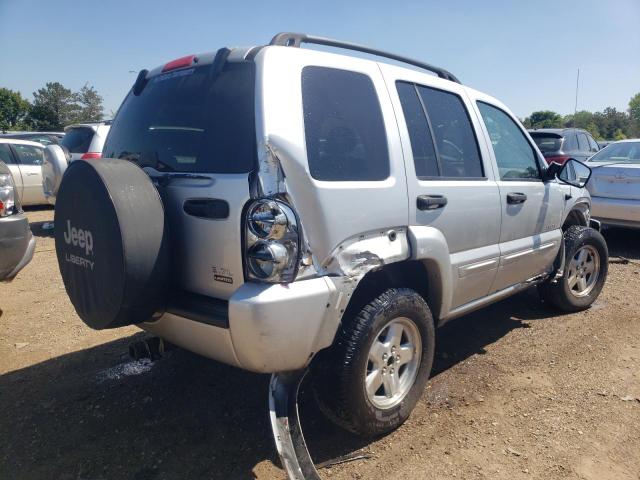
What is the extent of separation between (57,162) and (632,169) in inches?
320

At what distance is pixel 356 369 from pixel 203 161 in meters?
1.24

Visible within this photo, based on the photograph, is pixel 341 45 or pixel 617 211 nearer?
pixel 341 45

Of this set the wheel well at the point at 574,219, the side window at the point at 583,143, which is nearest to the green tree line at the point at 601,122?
the side window at the point at 583,143

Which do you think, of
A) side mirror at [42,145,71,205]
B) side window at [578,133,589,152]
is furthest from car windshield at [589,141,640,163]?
side mirror at [42,145,71,205]

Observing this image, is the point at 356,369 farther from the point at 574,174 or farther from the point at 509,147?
the point at 574,174

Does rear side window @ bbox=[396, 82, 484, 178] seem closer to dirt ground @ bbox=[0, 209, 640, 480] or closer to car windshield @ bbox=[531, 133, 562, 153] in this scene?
dirt ground @ bbox=[0, 209, 640, 480]

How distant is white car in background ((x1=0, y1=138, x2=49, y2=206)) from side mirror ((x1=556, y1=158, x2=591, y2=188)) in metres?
10.0

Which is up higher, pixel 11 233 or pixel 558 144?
pixel 558 144

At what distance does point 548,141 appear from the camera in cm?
1031

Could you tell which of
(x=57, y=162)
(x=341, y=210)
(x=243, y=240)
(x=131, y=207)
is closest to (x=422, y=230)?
(x=341, y=210)

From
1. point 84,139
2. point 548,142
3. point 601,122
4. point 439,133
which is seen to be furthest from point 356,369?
point 601,122

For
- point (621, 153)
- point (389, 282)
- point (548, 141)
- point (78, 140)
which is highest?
point (78, 140)

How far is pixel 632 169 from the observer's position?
22.6ft

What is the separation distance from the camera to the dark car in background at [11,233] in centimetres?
367
